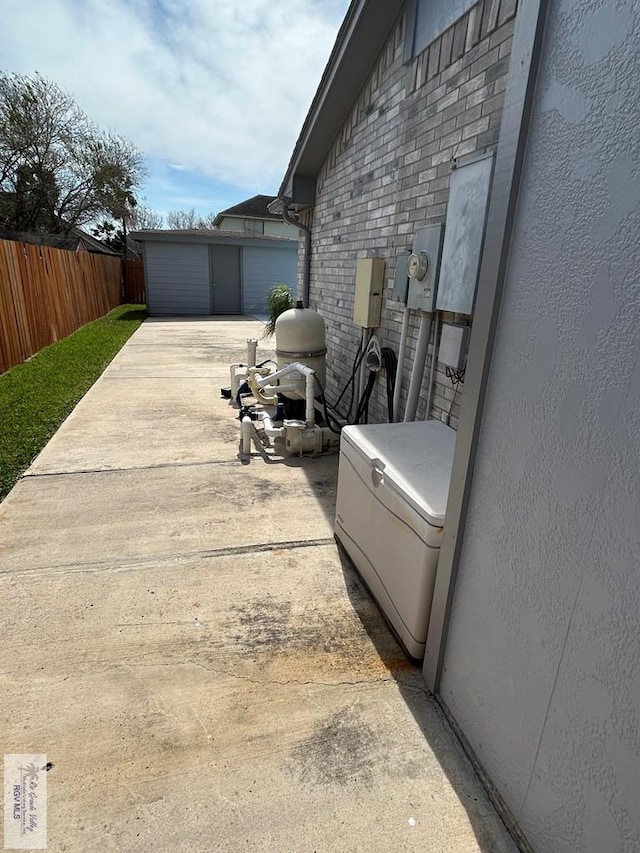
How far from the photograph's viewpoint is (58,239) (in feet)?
65.2

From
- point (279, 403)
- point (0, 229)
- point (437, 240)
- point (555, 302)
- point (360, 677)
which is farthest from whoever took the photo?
point (0, 229)

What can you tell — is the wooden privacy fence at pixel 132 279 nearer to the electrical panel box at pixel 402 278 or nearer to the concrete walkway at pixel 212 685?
the concrete walkway at pixel 212 685

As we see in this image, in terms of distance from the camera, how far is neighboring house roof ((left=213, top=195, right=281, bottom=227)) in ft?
85.9

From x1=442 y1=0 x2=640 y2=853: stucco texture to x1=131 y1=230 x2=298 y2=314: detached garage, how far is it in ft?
52.0

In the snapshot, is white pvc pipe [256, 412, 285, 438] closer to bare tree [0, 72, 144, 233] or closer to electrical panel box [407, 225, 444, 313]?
electrical panel box [407, 225, 444, 313]

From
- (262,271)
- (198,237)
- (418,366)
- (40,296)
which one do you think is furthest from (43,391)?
(262,271)

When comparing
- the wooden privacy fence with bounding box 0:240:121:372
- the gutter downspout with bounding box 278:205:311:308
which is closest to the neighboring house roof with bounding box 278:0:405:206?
the gutter downspout with bounding box 278:205:311:308

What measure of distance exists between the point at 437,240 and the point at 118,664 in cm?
291

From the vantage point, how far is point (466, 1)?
9.05 feet

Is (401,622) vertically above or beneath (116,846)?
above

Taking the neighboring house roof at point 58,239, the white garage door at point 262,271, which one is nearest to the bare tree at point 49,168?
the neighboring house roof at point 58,239

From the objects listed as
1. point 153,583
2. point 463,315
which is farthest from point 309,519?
point 463,315

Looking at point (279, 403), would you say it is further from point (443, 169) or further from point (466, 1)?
point (466, 1)

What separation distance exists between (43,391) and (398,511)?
5521 mm
